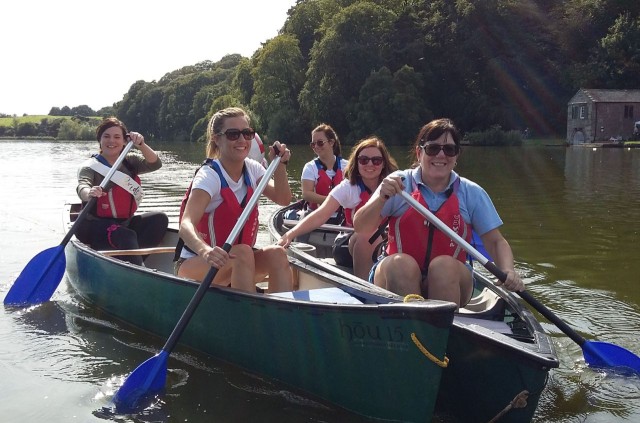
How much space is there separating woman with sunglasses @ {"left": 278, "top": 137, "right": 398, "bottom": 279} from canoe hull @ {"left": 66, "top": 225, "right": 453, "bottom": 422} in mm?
931

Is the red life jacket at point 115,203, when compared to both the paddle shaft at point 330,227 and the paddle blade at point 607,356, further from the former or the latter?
the paddle blade at point 607,356

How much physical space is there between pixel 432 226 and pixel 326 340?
0.91 metres

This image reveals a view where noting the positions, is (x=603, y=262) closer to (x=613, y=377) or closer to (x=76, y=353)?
(x=613, y=377)

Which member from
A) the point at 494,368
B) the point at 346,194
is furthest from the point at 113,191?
the point at 494,368

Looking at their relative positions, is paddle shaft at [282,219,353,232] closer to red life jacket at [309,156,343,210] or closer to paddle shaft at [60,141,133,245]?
red life jacket at [309,156,343,210]

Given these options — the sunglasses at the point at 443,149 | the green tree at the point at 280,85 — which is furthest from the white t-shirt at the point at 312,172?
the green tree at the point at 280,85

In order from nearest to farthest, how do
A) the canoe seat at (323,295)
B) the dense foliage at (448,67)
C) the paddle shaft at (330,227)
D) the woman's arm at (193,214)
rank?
the canoe seat at (323,295) → the woman's arm at (193,214) → the paddle shaft at (330,227) → the dense foliage at (448,67)

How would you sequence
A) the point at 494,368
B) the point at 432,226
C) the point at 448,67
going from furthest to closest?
the point at 448,67, the point at 432,226, the point at 494,368

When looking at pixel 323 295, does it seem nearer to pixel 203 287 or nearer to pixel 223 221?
pixel 203 287

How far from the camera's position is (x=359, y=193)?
547 centimetres

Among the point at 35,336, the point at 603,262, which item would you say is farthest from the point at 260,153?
the point at 603,262

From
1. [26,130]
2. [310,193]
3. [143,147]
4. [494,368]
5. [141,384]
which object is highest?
[26,130]

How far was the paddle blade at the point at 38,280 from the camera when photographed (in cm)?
630

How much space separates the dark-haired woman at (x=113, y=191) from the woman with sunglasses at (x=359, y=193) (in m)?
2.04
